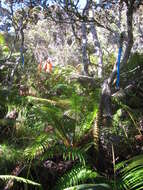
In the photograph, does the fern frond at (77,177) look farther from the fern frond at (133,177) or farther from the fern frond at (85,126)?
the fern frond at (85,126)

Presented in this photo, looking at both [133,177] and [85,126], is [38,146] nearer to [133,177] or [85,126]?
[85,126]

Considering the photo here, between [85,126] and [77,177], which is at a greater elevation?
[85,126]

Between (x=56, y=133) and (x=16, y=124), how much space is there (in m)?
0.87

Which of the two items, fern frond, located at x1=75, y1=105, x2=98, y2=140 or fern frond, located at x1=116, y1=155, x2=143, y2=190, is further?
fern frond, located at x1=75, y1=105, x2=98, y2=140

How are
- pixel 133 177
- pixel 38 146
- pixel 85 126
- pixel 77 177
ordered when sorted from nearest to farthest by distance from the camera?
pixel 133 177 → pixel 77 177 → pixel 38 146 → pixel 85 126

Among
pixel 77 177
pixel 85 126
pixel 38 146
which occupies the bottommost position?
pixel 77 177

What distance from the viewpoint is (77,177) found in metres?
2.50

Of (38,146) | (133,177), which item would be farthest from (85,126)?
(133,177)

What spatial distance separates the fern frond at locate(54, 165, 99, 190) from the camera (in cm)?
246

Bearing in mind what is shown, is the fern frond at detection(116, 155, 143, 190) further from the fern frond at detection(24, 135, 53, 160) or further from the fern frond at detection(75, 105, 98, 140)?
the fern frond at detection(24, 135, 53, 160)

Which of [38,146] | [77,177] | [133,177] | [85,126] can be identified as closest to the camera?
[133,177]

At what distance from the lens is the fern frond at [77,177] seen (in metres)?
2.46

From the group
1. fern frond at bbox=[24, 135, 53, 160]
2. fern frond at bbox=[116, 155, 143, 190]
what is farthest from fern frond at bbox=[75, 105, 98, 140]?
fern frond at bbox=[116, 155, 143, 190]

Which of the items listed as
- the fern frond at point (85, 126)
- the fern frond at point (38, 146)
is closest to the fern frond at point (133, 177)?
the fern frond at point (85, 126)
